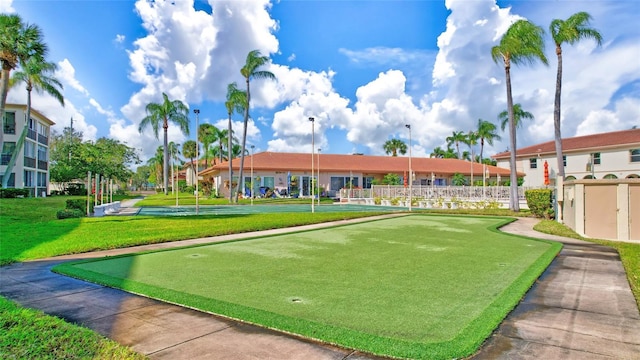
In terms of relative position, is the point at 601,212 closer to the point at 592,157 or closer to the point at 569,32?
the point at 569,32

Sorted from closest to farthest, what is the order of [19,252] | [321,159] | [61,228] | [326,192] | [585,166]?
[19,252]
[61,228]
[585,166]
[326,192]
[321,159]

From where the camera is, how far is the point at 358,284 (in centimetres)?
601

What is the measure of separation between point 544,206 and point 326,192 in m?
25.4

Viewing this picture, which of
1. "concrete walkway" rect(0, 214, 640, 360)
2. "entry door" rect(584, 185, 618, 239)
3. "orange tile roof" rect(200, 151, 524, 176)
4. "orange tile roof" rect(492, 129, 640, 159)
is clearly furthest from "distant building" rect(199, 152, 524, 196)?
"concrete walkway" rect(0, 214, 640, 360)

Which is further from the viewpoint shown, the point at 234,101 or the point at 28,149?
the point at 28,149

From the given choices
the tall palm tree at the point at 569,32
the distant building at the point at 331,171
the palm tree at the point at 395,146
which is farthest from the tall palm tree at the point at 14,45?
the palm tree at the point at 395,146

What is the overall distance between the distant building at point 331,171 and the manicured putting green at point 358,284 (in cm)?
2882

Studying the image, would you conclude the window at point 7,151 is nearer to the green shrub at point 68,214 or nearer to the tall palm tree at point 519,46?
the green shrub at point 68,214

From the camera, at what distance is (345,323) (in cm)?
430

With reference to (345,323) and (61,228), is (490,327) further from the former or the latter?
(61,228)

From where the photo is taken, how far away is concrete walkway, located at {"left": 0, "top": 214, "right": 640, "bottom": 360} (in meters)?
3.62

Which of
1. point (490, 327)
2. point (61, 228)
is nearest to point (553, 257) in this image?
point (490, 327)

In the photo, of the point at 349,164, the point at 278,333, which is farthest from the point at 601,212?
the point at 349,164

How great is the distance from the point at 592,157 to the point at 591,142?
197 cm
